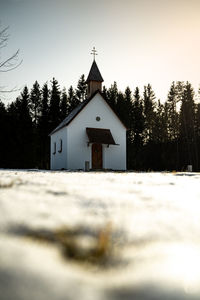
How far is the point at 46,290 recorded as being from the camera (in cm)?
50

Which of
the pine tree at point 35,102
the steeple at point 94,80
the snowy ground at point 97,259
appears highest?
the pine tree at point 35,102

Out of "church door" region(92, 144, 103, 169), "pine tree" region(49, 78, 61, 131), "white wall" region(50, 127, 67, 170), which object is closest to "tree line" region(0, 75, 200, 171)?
"pine tree" region(49, 78, 61, 131)

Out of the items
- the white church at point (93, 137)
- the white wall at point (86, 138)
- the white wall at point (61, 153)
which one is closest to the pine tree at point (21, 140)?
the white wall at point (61, 153)

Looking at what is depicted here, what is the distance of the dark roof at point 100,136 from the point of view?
59.5 ft

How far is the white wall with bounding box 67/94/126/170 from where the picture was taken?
18547mm

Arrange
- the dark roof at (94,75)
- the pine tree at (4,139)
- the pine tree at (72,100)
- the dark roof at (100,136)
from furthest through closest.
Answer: the pine tree at (72,100)
the pine tree at (4,139)
the dark roof at (94,75)
the dark roof at (100,136)

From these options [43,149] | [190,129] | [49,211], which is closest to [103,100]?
[49,211]

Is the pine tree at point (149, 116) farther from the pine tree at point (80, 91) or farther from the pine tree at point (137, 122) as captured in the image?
the pine tree at point (80, 91)

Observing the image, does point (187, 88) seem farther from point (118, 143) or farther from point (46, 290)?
point (46, 290)

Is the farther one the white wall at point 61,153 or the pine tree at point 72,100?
the pine tree at point 72,100

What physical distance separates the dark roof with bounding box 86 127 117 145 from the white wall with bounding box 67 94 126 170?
1.34ft

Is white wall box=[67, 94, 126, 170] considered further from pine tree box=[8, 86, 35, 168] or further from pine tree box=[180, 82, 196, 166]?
pine tree box=[180, 82, 196, 166]

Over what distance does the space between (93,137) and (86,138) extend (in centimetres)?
87

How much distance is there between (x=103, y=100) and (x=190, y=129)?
2787cm
